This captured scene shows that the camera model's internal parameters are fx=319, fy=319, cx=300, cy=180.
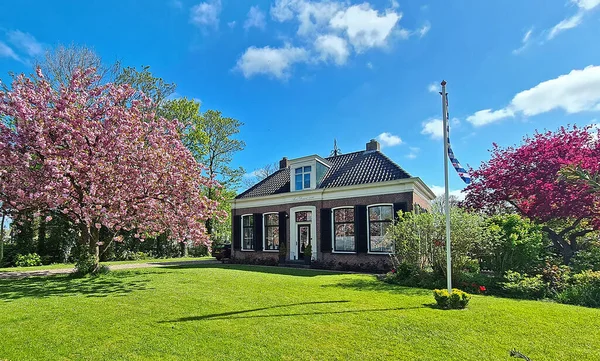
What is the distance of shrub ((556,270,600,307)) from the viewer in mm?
7312

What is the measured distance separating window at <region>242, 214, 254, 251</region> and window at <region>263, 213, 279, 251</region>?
3.62 feet

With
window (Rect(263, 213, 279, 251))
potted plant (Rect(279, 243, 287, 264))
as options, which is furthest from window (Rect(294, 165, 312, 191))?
potted plant (Rect(279, 243, 287, 264))

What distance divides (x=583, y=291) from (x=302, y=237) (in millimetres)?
11540

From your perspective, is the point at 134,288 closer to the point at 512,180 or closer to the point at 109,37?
the point at 109,37

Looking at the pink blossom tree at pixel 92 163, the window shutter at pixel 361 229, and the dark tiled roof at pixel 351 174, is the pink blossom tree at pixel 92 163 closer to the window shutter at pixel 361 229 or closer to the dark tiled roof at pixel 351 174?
the window shutter at pixel 361 229

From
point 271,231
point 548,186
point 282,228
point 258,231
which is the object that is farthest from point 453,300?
point 258,231

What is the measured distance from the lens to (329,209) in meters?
15.8

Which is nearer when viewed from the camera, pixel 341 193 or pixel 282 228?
pixel 341 193

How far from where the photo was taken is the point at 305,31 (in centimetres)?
998

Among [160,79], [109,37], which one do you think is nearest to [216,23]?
[109,37]

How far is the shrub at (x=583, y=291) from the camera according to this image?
24.0ft

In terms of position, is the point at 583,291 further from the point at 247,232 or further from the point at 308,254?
the point at 247,232

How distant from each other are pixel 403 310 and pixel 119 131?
8.99 meters

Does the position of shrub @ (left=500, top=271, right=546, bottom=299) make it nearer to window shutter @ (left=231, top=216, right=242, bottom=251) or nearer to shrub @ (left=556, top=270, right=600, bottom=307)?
shrub @ (left=556, top=270, right=600, bottom=307)
